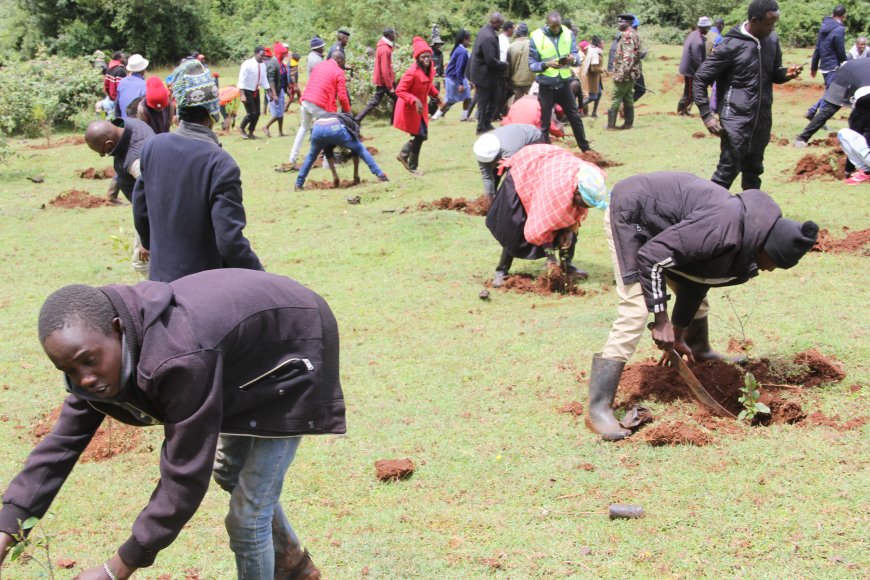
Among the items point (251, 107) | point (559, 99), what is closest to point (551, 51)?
point (559, 99)

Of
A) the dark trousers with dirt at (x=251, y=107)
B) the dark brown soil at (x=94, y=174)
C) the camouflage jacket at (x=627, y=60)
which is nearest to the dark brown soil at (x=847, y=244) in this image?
the camouflage jacket at (x=627, y=60)

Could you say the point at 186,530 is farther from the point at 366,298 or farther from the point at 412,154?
the point at 412,154

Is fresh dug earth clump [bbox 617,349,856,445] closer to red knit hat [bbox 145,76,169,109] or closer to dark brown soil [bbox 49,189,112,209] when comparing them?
red knit hat [bbox 145,76,169,109]

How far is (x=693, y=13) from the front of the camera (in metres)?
29.5

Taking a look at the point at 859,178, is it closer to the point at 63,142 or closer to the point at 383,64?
the point at 383,64

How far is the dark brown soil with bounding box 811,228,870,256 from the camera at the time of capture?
779 centimetres

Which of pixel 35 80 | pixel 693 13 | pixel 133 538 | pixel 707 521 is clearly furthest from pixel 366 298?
pixel 693 13

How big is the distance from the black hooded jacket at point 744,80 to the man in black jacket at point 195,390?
18.1 ft

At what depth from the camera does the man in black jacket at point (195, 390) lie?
2.40 m

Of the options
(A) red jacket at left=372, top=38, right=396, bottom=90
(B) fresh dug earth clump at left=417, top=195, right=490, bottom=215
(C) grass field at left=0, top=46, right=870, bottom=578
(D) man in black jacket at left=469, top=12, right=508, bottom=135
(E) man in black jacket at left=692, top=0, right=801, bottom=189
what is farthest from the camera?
(A) red jacket at left=372, top=38, right=396, bottom=90

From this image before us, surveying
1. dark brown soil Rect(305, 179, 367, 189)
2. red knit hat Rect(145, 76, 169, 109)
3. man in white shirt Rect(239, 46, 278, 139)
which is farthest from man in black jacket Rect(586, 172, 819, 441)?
man in white shirt Rect(239, 46, 278, 139)

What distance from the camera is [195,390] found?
8.18ft

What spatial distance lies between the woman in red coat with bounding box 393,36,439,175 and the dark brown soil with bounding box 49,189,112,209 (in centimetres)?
441

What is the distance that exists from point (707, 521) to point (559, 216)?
3589 mm
